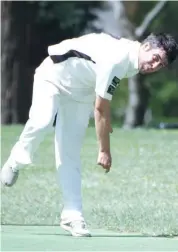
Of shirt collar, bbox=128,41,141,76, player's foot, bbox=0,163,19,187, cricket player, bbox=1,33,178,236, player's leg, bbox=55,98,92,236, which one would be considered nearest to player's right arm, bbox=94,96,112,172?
cricket player, bbox=1,33,178,236

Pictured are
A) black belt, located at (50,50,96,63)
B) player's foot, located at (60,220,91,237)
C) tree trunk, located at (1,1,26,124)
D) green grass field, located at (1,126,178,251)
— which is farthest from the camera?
tree trunk, located at (1,1,26,124)

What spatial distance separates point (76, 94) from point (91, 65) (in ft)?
1.05

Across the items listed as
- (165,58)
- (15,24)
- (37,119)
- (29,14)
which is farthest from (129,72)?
(29,14)

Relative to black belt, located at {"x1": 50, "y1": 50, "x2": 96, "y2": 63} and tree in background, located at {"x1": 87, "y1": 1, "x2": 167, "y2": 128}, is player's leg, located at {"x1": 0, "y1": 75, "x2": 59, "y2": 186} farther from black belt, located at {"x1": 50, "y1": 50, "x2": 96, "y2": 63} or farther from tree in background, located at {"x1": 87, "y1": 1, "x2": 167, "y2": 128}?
tree in background, located at {"x1": 87, "y1": 1, "x2": 167, "y2": 128}

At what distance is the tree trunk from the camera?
24.4m

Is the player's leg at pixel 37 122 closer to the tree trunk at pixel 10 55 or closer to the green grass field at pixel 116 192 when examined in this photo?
the green grass field at pixel 116 192

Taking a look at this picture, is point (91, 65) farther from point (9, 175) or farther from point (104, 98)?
point (9, 175)

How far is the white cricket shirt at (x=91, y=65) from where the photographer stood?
6.74 metres

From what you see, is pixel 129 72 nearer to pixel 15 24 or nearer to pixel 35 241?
pixel 35 241

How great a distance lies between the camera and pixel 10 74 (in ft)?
82.7

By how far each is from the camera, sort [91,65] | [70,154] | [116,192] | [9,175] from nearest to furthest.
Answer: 1. [91,65]
2. [9,175]
3. [70,154]
4. [116,192]

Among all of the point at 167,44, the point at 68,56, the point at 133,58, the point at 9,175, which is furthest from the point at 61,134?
the point at 167,44

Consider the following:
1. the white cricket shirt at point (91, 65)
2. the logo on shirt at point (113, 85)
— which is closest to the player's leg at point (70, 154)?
the white cricket shirt at point (91, 65)

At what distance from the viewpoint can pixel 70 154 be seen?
24.1 ft
